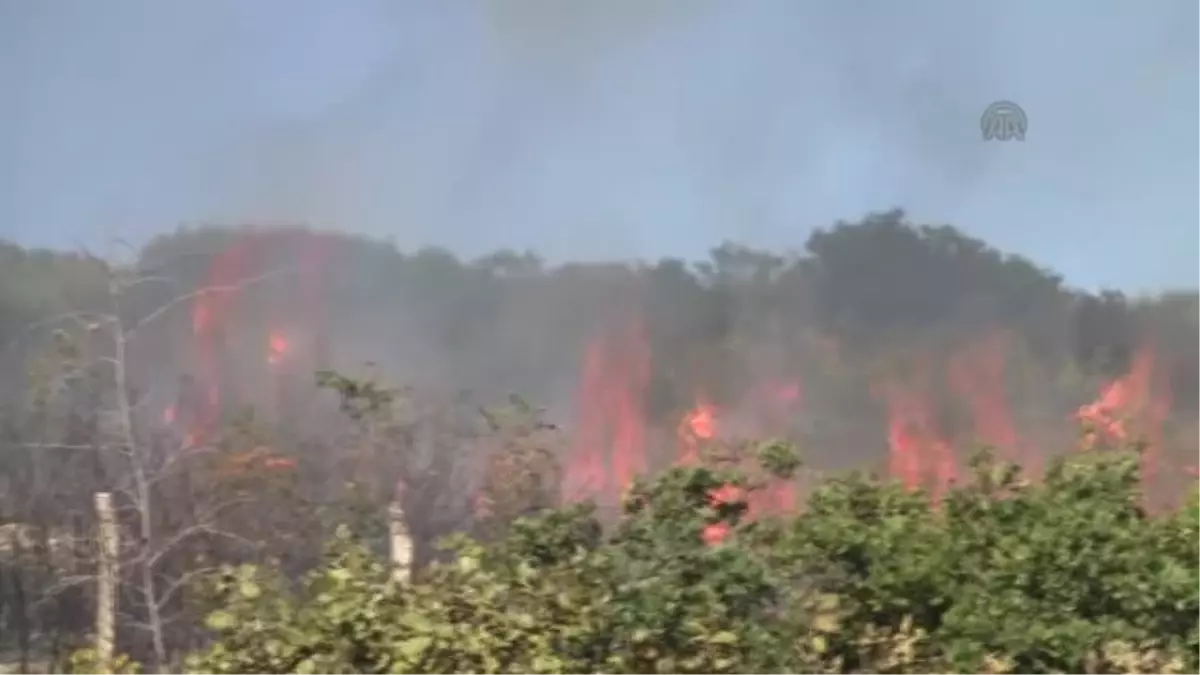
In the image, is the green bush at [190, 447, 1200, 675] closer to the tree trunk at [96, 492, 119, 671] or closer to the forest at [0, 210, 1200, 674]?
the forest at [0, 210, 1200, 674]

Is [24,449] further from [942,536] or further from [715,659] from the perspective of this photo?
[942,536]

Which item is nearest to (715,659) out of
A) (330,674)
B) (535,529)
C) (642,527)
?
(642,527)

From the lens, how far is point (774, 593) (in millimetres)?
2549

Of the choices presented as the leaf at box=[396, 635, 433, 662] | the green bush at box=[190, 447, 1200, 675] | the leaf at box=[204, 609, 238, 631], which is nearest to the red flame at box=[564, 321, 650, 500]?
the green bush at box=[190, 447, 1200, 675]

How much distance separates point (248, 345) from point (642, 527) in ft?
3.77
